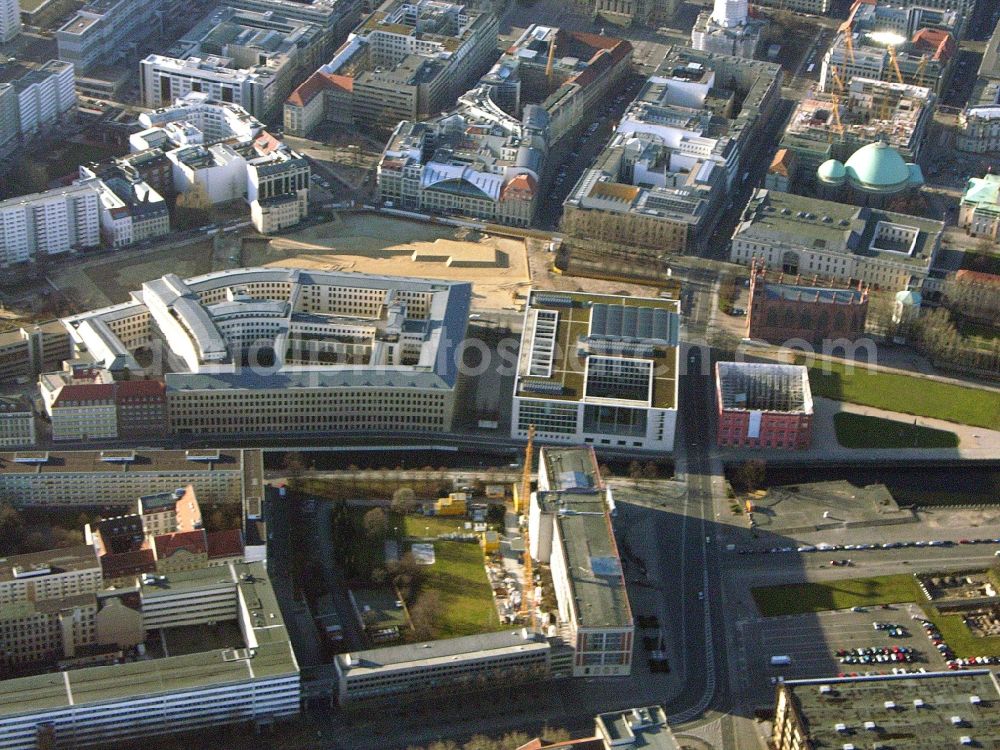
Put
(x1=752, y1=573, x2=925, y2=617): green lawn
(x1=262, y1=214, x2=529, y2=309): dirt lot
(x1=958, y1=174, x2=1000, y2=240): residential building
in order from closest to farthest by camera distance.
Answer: (x1=752, y1=573, x2=925, y2=617): green lawn
(x1=262, y1=214, x2=529, y2=309): dirt lot
(x1=958, y1=174, x2=1000, y2=240): residential building

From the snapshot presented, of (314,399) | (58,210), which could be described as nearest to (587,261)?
(314,399)

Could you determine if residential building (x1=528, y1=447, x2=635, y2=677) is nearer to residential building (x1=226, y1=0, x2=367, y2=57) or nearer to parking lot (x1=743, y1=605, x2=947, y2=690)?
parking lot (x1=743, y1=605, x2=947, y2=690)

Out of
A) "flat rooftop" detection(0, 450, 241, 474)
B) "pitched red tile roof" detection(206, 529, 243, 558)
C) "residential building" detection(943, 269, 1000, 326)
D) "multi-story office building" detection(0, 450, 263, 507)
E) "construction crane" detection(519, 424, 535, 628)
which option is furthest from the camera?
"residential building" detection(943, 269, 1000, 326)

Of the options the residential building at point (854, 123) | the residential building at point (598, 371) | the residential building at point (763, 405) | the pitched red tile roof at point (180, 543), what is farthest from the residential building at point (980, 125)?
the pitched red tile roof at point (180, 543)

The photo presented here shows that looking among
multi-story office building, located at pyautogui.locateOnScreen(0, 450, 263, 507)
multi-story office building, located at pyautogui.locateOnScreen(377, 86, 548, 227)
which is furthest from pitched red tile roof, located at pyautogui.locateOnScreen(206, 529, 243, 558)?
multi-story office building, located at pyautogui.locateOnScreen(377, 86, 548, 227)

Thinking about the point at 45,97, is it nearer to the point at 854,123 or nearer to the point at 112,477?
the point at 112,477

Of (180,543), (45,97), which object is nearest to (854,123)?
(45,97)
